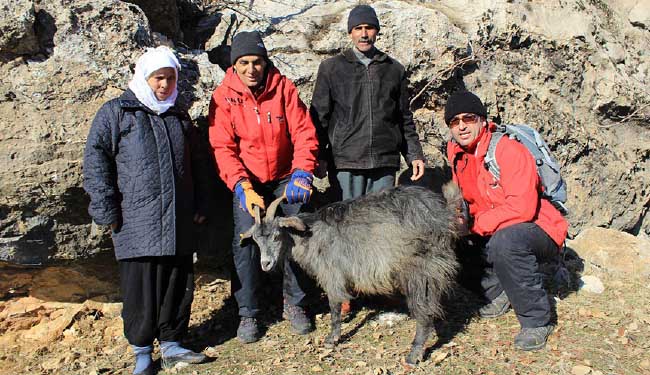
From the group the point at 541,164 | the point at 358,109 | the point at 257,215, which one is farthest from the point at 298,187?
the point at 541,164

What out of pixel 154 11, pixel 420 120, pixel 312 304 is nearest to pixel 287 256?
pixel 312 304

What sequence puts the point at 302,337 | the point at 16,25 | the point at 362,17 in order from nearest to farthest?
the point at 16,25
the point at 362,17
the point at 302,337

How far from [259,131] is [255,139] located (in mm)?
80

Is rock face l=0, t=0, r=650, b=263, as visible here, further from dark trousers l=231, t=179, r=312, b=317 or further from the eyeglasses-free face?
the eyeglasses-free face

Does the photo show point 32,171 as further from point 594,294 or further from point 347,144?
point 594,294

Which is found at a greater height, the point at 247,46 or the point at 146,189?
the point at 247,46

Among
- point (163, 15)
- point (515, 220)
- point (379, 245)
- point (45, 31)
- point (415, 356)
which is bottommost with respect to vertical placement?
point (415, 356)

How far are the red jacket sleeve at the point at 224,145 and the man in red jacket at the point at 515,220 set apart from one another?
185 centimetres

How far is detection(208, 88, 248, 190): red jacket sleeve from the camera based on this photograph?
16.1 feet

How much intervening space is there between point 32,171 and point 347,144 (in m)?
2.65

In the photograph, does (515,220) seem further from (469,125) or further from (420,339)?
(420,339)

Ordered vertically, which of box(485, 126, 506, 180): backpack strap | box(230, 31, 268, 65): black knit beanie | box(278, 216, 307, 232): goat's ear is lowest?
box(278, 216, 307, 232): goat's ear

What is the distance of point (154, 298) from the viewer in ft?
15.7

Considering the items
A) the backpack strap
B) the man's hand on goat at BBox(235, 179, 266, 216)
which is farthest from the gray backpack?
the man's hand on goat at BBox(235, 179, 266, 216)
